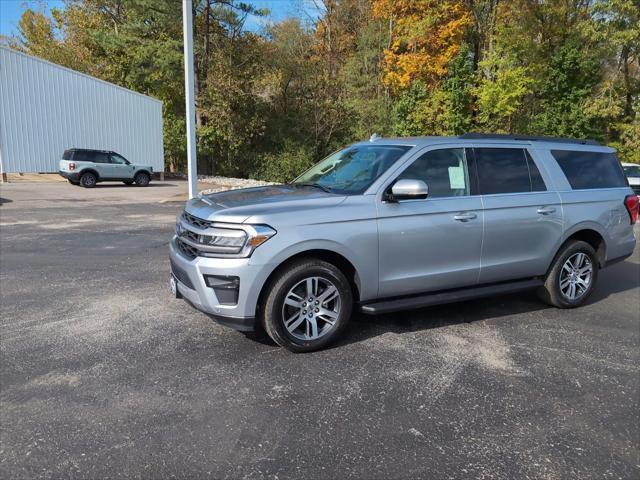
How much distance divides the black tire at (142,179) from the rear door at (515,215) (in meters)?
21.5

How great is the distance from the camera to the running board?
4.40 metres

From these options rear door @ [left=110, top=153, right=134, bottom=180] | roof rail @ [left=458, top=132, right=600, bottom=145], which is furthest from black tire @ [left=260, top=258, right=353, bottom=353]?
rear door @ [left=110, top=153, right=134, bottom=180]

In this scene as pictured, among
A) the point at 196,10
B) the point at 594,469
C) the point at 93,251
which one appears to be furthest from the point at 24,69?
the point at 594,469

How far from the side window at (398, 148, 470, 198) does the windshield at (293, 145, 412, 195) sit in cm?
20

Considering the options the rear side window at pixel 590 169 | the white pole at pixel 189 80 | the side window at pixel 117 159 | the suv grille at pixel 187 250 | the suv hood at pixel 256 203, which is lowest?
the suv grille at pixel 187 250

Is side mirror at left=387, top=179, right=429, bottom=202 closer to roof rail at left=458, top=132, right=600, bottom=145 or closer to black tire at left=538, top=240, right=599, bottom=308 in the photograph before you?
roof rail at left=458, top=132, right=600, bottom=145

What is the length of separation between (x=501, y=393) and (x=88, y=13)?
1630 inches

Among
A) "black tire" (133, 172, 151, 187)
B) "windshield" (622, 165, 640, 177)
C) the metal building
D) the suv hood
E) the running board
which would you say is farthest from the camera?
"black tire" (133, 172, 151, 187)

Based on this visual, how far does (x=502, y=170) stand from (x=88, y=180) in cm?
2077

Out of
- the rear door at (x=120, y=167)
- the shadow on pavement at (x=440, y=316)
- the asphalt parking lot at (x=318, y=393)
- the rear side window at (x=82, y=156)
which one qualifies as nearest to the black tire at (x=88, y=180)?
the rear side window at (x=82, y=156)

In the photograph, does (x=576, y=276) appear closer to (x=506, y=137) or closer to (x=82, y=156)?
(x=506, y=137)

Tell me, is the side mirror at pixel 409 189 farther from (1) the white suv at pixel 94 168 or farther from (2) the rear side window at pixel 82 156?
(2) the rear side window at pixel 82 156

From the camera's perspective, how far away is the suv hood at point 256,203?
399cm

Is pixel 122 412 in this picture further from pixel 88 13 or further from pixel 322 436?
pixel 88 13
